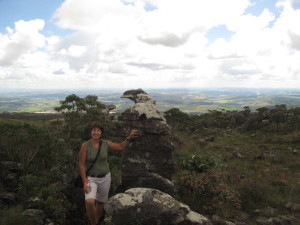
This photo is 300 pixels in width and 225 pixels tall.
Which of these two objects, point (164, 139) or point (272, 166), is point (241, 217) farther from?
point (272, 166)

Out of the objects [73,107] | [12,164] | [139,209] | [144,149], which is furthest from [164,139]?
[73,107]

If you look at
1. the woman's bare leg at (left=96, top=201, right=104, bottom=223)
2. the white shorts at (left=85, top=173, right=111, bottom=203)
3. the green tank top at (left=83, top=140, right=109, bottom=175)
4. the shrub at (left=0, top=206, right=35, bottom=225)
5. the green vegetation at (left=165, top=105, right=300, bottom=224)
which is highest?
the green tank top at (left=83, top=140, right=109, bottom=175)

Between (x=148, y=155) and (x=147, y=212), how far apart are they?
2912mm

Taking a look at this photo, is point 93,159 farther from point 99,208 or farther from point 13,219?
point 13,219

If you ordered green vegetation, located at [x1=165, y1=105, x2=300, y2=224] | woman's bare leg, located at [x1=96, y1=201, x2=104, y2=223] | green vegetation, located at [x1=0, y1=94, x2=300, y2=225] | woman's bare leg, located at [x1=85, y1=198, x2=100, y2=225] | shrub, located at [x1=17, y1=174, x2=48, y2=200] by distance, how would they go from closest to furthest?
woman's bare leg, located at [x1=85, y1=198, x2=100, y2=225] < woman's bare leg, located at [x1=96, y1=201, x2=104, y2=223] < green vegetation, located at [x1=0, y1=94, x2=300, y2=225] < shrub, located at [x1=17, y1=174, x2=48, y2=200] < green vegetation, located at [x1=165, y1=105, x2=300, y2=224]

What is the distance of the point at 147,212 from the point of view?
6.29 meters

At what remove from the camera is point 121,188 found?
8805 mm

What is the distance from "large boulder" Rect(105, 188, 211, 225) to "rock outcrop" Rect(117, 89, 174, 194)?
79.5 inches

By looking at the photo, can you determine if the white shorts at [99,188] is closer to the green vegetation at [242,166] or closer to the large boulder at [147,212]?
the large boulder at [147,212]

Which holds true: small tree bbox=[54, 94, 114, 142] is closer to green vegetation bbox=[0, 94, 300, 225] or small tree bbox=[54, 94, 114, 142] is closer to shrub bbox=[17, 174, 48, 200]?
green vegetation bbox=[0, 94, 300, 225]

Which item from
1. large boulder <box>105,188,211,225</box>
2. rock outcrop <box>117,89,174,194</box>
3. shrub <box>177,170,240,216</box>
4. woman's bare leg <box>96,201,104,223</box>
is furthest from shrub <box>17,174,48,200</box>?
shrub <box>177,170,240,216</box>

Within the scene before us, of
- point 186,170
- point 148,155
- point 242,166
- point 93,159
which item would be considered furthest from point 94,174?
point 242,166

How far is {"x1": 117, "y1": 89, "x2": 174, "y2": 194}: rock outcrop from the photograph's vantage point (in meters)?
8.66

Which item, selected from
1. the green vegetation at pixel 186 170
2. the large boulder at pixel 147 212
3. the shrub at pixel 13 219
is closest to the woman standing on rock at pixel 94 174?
the large boulder at pixel 147 212
